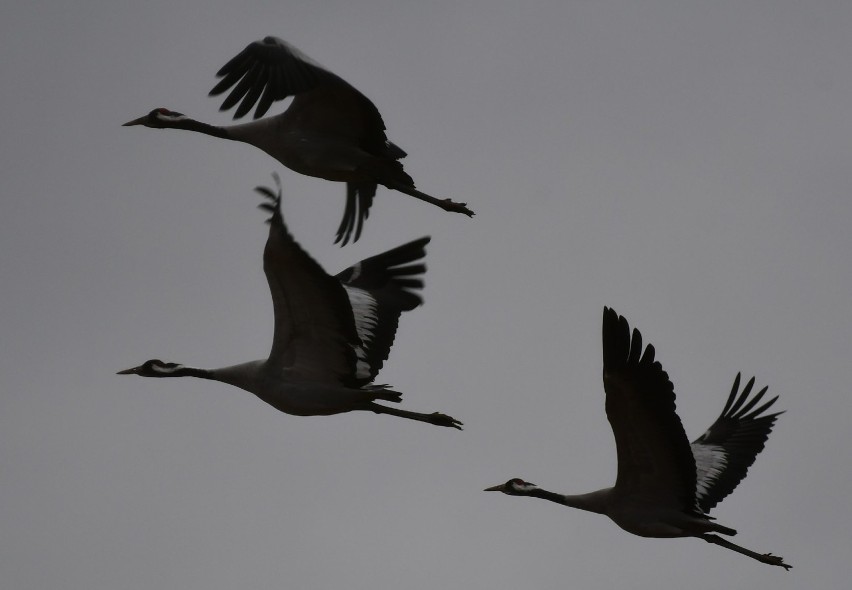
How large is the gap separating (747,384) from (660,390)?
4.37 meters

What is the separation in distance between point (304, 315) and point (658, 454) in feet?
12.5

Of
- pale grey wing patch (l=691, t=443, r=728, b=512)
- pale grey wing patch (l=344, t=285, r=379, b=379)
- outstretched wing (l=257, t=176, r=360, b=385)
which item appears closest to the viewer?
outstretched wing (l=257, t=176, r=360, b=385)

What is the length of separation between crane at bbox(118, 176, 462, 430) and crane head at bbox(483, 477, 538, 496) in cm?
189

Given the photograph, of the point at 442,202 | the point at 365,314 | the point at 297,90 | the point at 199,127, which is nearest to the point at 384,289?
the point at 365,314

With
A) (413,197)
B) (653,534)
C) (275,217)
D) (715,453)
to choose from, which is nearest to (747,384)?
(715,453)

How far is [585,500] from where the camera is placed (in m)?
18.7

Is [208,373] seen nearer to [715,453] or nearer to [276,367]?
[276,367]

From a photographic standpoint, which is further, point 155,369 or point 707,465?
point 707,465

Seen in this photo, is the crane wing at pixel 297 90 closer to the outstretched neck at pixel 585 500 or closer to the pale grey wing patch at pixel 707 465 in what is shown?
the outstretched neck at pixel 585 500

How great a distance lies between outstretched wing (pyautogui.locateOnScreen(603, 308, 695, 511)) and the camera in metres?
16.8

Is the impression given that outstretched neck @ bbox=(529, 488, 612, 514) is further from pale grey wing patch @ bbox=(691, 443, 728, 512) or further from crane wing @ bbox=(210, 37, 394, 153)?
crane wing @ bbox=(210, 37, 394, 153)

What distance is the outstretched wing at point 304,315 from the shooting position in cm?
1574

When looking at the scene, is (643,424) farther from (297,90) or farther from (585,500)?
(297,90)

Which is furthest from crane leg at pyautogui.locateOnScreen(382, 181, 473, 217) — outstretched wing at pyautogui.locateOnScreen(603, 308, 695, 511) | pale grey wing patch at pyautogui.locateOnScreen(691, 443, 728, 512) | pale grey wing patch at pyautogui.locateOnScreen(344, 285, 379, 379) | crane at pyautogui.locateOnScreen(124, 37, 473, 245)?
pale grey wing patch at pyautogui.locateOnScreen(691, 443, 728, 512)
